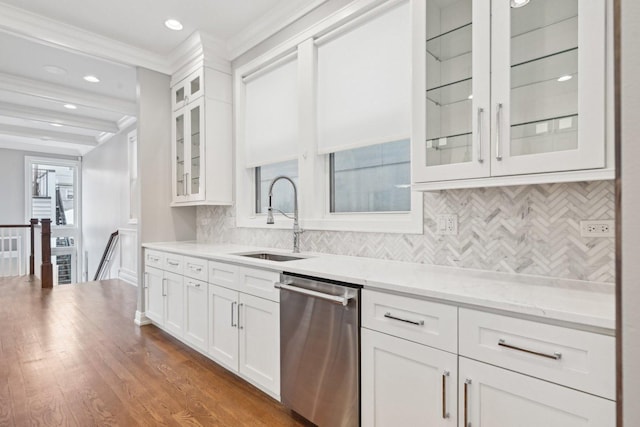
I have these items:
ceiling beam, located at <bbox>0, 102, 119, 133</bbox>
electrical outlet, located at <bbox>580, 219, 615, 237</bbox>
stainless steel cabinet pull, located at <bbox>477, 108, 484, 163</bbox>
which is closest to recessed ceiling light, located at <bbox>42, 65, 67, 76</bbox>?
ceiling beam, located at <bbox>0, 102, 119, 133</bbox>

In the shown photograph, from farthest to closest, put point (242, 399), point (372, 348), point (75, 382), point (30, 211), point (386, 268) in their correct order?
point (30, 211)
point (75, 382)
point (242, 399)
point (386, 268)
point (372, 348)

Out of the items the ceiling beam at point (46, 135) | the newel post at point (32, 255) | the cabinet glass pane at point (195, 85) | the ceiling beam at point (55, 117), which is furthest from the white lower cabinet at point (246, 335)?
the ceiling beam at point (46, 135)

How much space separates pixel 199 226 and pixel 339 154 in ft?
7.51

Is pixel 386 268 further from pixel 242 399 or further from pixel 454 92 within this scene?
pixel 242 399

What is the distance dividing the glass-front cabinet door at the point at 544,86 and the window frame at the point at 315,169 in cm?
71

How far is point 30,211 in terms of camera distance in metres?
7.84

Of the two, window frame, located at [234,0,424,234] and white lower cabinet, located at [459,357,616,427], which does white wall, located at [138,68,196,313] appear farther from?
white lower cabinet, located at [459,357,616,427]

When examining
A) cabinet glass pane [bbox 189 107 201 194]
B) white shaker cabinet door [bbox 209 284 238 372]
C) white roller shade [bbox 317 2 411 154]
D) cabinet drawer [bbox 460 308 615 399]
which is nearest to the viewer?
cabinet drawer [bbox 460 308 615 399]

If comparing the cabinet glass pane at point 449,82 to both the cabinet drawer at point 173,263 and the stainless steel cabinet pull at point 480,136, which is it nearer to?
the stainless steel cabinet pull at point 480,136

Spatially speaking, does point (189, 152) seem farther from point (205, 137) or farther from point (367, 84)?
point (367, 84)

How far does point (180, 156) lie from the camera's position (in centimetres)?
397

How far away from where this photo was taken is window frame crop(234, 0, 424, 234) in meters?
2.29

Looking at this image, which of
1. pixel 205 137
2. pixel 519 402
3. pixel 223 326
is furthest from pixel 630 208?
pixel 205 137

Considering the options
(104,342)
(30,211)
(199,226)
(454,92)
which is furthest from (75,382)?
(30,211)
